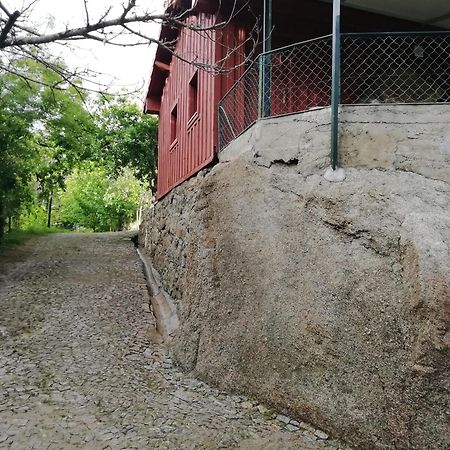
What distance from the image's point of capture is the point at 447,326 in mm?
3303

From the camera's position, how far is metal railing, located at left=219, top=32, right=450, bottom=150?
19.5 feet

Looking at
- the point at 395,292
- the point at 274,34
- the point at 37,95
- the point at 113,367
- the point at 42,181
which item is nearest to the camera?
the point at 395,292

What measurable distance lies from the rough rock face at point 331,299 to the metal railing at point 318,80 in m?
1.19

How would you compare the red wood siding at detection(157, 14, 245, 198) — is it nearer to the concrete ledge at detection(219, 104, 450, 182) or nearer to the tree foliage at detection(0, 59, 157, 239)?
the concrete ledge at detection(219, 104, 450, 182)

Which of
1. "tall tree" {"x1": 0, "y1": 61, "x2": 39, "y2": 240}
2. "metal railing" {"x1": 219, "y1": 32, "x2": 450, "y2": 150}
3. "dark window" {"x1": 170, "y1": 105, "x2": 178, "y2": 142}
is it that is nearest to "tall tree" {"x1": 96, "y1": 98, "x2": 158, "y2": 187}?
"tall tree" {"x1": 0, "y1": 61, "x2": 39, "y2": 240}

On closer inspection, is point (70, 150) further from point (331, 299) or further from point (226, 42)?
point (331, 299)

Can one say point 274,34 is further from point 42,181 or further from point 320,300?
point 42,181

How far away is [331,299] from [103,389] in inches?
98.3

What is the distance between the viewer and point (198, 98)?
7316 millimetres

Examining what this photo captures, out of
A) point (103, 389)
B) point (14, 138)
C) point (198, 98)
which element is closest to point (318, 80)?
point (198, 98)

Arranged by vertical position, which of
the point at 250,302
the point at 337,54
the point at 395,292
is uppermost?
the point at 337,54

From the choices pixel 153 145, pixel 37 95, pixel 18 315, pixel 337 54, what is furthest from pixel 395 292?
pixel 153 145

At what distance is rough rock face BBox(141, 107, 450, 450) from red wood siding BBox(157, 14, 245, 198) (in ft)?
5.48

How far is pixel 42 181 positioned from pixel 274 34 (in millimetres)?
16202
